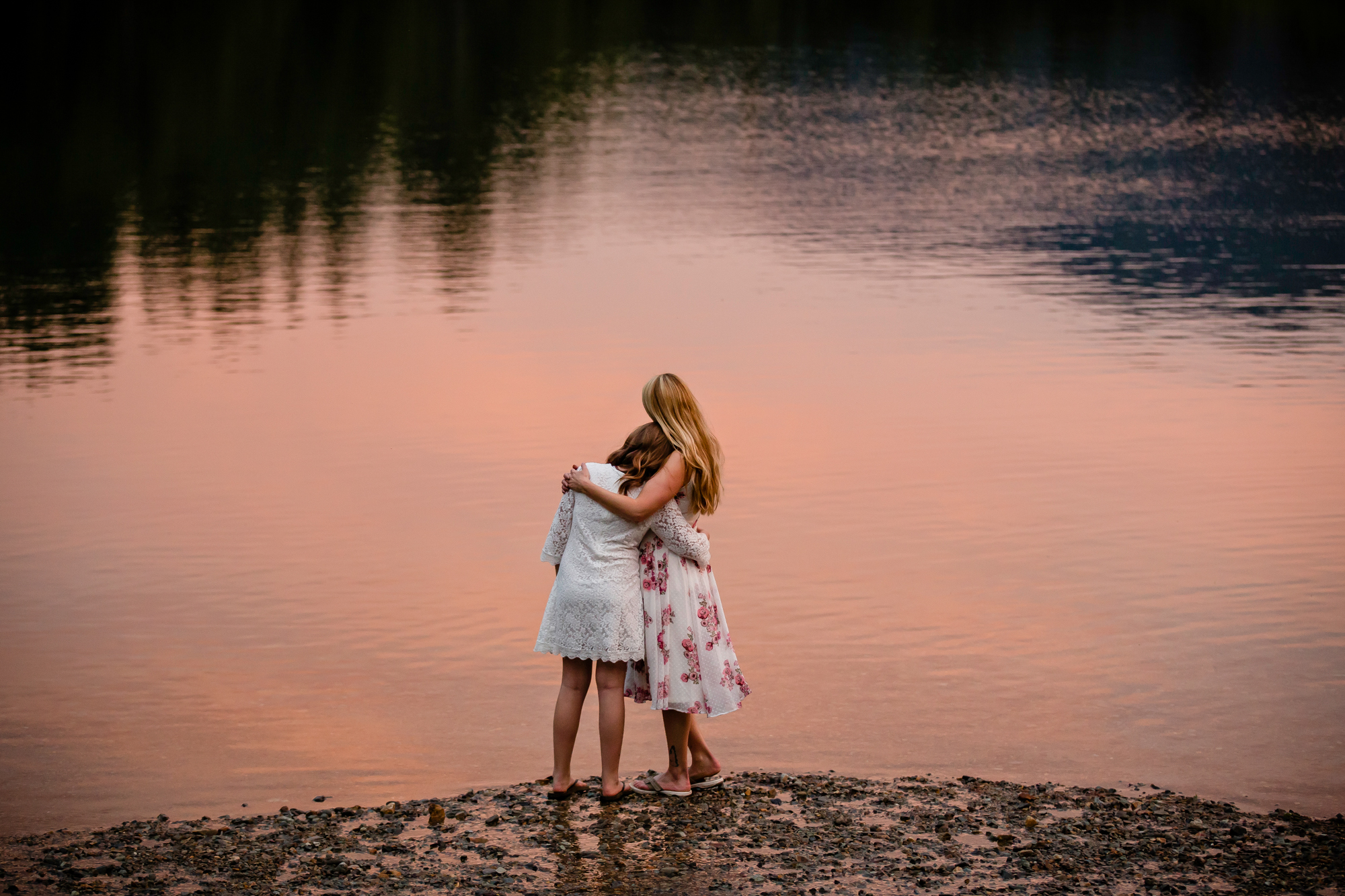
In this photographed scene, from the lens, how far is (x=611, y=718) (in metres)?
6.30

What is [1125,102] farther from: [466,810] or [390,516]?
[466,810]

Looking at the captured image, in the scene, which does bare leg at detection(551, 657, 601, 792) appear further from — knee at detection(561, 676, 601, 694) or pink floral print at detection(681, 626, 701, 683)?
pink floral print at detection(681, 626, 701, 683)

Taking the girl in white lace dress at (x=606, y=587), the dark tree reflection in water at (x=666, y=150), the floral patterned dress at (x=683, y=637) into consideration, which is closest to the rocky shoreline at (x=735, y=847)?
the girl in white lace dress at (x=606, y=587)

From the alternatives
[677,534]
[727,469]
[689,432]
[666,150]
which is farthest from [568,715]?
[666,150]

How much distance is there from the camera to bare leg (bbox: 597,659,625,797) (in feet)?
20.5

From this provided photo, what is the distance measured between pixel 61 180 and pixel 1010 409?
23.7 metres

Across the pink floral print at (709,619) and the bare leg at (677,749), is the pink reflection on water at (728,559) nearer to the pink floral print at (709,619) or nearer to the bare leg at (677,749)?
the bare leg at (677,749)

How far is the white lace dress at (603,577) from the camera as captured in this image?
20.3ft

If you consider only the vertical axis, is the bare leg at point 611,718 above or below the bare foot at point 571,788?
above

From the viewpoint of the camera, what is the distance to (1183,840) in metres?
5.73

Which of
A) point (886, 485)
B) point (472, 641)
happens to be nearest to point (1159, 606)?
point (886, 485)

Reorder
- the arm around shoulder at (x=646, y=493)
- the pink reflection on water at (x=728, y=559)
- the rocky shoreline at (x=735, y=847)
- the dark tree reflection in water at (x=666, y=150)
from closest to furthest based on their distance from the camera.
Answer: the rocky shoreline at (x=735, y=847), the arm around shoulder at (x=646, y=493), the pink reflection on water at (x=728, y=559), the dark tree reflection in water at (x=666, y=150)

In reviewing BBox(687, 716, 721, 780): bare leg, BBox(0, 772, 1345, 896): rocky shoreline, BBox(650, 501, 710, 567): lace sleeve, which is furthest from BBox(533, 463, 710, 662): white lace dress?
BBox(0, 772, 1345, 896): rocky shoreline

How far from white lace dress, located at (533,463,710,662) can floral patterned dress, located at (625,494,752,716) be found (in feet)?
0.19
